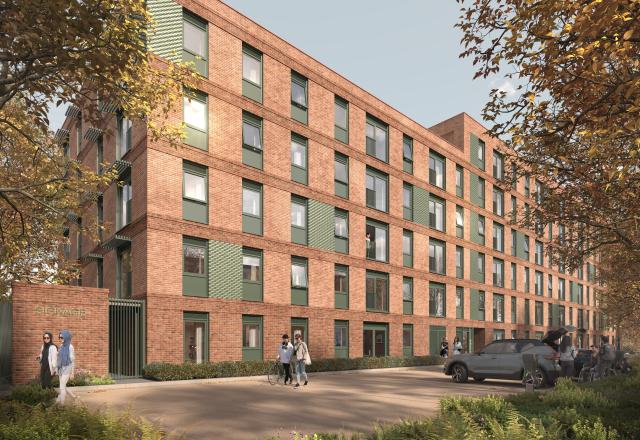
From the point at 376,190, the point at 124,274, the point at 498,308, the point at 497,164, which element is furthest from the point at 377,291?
the point at 497,164

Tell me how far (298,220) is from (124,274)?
9007mm

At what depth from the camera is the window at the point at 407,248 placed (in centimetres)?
3550

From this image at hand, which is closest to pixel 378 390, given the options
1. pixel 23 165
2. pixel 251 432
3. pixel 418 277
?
pixel 251 432

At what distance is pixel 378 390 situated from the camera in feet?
57.6

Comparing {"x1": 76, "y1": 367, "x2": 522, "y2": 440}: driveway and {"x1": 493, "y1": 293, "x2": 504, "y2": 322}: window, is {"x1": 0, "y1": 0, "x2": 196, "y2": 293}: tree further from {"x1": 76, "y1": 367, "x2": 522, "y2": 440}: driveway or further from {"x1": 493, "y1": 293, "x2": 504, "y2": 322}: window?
{"x1": 493, "y1": 293, "x2": 504, "y2": 322}: window

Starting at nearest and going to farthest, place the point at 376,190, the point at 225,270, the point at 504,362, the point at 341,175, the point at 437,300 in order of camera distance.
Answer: the point at 504,362 → the point at 225,270 → the point at 341,175 → the point at 376,190 → the point at 437,300

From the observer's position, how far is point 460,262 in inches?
1626

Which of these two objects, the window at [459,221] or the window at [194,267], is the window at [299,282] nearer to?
the window at [194,267]

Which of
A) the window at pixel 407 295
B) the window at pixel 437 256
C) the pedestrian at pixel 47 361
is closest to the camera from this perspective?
the pedestrian at pixel 47 361

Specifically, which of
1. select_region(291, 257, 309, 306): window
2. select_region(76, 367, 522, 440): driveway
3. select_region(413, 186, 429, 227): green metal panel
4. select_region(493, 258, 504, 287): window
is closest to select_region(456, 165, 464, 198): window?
select_region(413, 186, 429, 227): green metal panel

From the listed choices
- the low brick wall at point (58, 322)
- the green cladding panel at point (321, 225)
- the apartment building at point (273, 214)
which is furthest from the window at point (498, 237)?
the low brick wall at point (58, 322)

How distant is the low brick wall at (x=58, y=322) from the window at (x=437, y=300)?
23410 mm

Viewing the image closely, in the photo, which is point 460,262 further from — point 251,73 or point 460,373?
point 251,73

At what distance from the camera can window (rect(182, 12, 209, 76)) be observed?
930 inches
